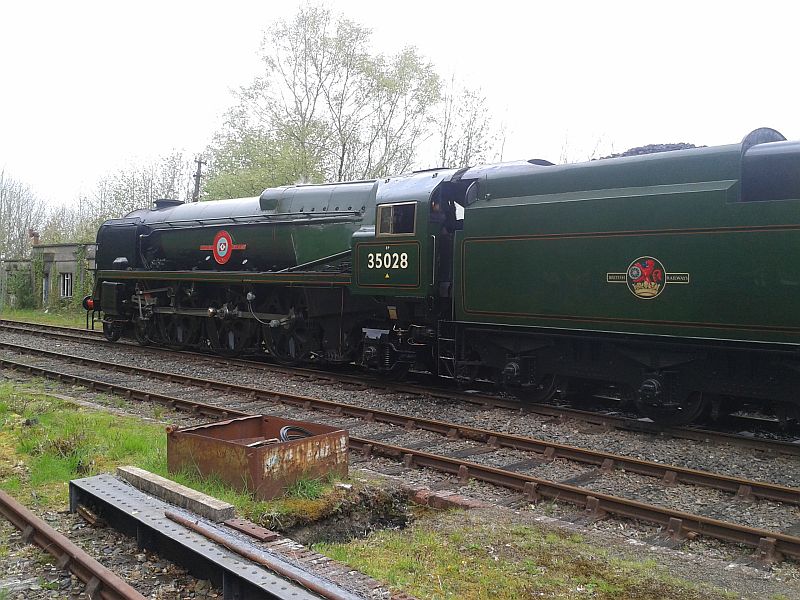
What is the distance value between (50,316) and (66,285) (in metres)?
3.00

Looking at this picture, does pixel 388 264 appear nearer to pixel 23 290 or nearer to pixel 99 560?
pixel 99 560

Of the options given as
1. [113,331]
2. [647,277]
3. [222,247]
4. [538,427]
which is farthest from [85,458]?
[113,331]

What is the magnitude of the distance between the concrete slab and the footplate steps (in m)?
0.07

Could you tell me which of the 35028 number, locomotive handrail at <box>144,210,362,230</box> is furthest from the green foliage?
the 35028 number

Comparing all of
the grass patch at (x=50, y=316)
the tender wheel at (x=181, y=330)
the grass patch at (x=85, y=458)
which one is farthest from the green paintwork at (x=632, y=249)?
the grass patch at (x=50, y=316)

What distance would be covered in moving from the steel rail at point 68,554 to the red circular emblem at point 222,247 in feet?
33.1

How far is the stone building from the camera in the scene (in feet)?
94.6

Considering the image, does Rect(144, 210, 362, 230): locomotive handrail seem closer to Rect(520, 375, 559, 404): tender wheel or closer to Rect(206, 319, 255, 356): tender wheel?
Rect(206, 319, 255, 356): tender wheel

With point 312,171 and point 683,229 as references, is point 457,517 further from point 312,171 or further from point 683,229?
point 312,171

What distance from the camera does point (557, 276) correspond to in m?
9.06

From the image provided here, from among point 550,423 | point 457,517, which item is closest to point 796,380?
point 550,423

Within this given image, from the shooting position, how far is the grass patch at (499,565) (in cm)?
409

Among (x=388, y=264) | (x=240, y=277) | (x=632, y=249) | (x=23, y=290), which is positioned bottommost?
(x=23, y=290)

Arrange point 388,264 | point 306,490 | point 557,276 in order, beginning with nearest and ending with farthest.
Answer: point 306,490 → point 557,276 → point 388,264
